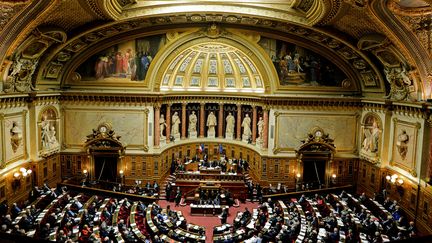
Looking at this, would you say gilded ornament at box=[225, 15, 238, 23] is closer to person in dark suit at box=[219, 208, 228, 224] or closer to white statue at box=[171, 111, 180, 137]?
white statue at box=[171, 111, 180, 137]

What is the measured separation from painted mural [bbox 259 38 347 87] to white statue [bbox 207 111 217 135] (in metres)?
8.74

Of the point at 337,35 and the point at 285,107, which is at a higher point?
the point at 337,35

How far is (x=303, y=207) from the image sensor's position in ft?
75.9

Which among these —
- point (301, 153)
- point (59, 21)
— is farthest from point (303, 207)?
point (59, 21)

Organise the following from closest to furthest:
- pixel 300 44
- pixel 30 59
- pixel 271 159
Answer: pixel 30 59 < pixel 300 44 < pixel 271 159

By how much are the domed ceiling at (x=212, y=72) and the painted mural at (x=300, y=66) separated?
3.57 meters

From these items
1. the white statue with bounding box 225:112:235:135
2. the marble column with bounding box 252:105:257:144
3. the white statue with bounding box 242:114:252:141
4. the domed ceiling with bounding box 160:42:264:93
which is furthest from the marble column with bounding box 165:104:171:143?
the marble column with bounding box 252:105:257:144

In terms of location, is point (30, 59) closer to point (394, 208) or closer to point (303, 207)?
point (303, 207)

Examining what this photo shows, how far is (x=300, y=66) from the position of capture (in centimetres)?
2727

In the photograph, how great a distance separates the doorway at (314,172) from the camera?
91.1ft

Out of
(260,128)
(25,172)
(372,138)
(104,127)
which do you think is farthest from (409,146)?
(25,172)

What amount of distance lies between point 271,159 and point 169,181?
856 cm

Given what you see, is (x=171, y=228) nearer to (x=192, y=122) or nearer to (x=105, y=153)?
(x=105, y=153)

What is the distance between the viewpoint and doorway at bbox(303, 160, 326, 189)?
91.1 ft
